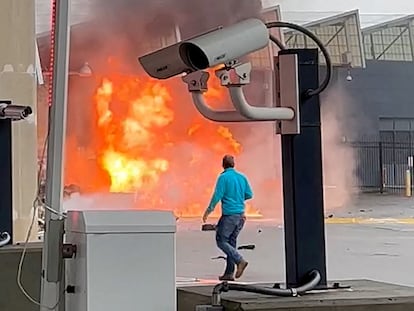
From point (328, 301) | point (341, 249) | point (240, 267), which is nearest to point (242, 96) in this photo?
point (328, 301)

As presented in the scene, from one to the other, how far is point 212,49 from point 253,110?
0.71 feet

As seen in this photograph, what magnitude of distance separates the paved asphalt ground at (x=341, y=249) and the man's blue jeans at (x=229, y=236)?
0.13 m

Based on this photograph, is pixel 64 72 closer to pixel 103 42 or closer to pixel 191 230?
pixel 191 230

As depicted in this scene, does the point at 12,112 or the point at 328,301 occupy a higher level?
the point at 12,112

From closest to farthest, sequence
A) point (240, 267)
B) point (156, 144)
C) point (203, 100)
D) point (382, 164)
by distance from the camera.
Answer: point (203, 100)
point (240, 267)
point (156, 144)
point (382, 164)

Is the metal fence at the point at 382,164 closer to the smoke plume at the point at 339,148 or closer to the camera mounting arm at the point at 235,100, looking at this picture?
the smoke plume at the point at 339,148

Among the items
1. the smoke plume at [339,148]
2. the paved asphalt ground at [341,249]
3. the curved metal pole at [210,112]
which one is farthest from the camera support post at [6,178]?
the smoke plume at [339,148]

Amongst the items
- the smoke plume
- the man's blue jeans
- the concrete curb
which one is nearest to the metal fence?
the smoke plume

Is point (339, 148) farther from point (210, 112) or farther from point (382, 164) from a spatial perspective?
point (210, 112)

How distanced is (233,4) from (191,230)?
13.0 ft

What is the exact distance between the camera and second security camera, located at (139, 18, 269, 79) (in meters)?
1.81

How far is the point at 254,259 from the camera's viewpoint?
7.15 metres

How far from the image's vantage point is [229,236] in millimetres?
6004

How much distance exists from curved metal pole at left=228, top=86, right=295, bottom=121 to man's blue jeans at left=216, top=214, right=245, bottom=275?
3974mm
